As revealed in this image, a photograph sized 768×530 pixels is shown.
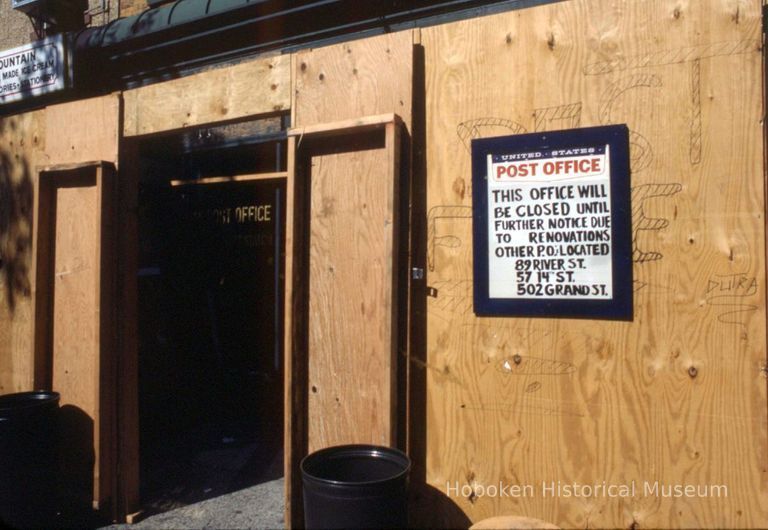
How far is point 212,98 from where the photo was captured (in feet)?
12.9

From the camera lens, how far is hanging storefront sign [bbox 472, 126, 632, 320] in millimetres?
2855

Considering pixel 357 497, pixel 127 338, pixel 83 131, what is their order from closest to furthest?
pixel 357 497 → pixel 127 338 → pixel 83 131

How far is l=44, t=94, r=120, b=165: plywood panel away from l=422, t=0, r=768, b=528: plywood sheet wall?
8.94 feet

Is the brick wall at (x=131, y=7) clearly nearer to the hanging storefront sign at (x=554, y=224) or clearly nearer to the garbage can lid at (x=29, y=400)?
the garbage can lid at (x=29, y=400)

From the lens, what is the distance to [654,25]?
2852 mm

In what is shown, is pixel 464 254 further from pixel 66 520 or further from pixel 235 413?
pixel 235 413

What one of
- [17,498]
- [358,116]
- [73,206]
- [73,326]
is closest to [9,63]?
[73,206]

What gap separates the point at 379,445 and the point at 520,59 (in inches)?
94.9

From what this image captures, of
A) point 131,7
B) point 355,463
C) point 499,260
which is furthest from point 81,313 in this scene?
point 131,7

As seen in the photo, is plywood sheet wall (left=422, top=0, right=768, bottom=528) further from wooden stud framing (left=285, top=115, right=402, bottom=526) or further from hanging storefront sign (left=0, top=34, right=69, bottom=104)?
hanging storefront sign (left=0, top=34, right=69, bottom=104)

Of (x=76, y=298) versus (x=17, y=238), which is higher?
(x=17, y=238)

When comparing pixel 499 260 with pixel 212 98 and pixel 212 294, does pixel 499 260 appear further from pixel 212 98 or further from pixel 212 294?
Result: pixel 212 294

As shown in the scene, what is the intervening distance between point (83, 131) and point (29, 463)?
Result: 2654mm

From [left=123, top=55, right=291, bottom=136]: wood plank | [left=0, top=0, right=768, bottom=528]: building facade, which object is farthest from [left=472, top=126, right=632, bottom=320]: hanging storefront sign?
[left=123, top=55, right=291, bottom=136]: wood plank
